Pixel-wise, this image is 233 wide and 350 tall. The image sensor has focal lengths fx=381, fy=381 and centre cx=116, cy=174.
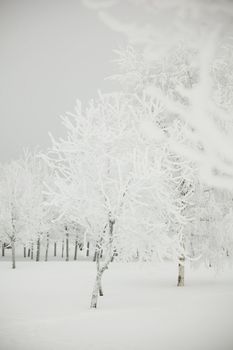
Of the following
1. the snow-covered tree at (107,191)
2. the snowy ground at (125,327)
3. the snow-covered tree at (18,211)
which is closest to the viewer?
the snowy ground at (125,327)

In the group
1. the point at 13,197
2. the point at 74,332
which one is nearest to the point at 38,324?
the point at 74,332

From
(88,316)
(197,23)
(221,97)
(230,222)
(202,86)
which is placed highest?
(221,97)

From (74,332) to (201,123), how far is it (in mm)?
6742

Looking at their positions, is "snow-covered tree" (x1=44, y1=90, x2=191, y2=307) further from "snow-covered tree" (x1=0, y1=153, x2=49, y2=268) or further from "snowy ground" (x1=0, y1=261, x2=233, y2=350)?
"snow-covered tree" (x1=0, y1=153, x2=49, y2=268)

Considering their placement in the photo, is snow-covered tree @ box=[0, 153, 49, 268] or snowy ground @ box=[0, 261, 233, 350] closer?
snowy ground @ box=[0, 261, 233, 350]

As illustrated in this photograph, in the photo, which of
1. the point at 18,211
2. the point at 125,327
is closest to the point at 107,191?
the point at 125,327

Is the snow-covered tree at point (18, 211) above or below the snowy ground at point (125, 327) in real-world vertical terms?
above

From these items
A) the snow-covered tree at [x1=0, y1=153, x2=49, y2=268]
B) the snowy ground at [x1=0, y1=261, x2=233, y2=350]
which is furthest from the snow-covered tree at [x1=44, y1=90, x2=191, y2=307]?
the snow-covered tree at [x1=0, y1=153, x2=49, y2=268]

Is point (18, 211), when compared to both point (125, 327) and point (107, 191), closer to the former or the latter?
point (107, 191)

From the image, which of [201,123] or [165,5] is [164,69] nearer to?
[165,5]

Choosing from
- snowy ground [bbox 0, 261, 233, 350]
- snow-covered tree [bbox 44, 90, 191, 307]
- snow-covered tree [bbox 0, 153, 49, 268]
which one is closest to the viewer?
snowy ground [bbox 0, 261, 233, 350]

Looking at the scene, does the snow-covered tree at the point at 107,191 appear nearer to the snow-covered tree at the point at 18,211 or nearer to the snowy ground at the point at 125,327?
the snowy ground at the point at 125,327

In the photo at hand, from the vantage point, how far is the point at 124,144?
12.6 m

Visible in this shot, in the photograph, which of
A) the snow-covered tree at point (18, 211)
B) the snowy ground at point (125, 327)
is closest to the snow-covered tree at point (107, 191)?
the snowy ground at point (125, 327)
